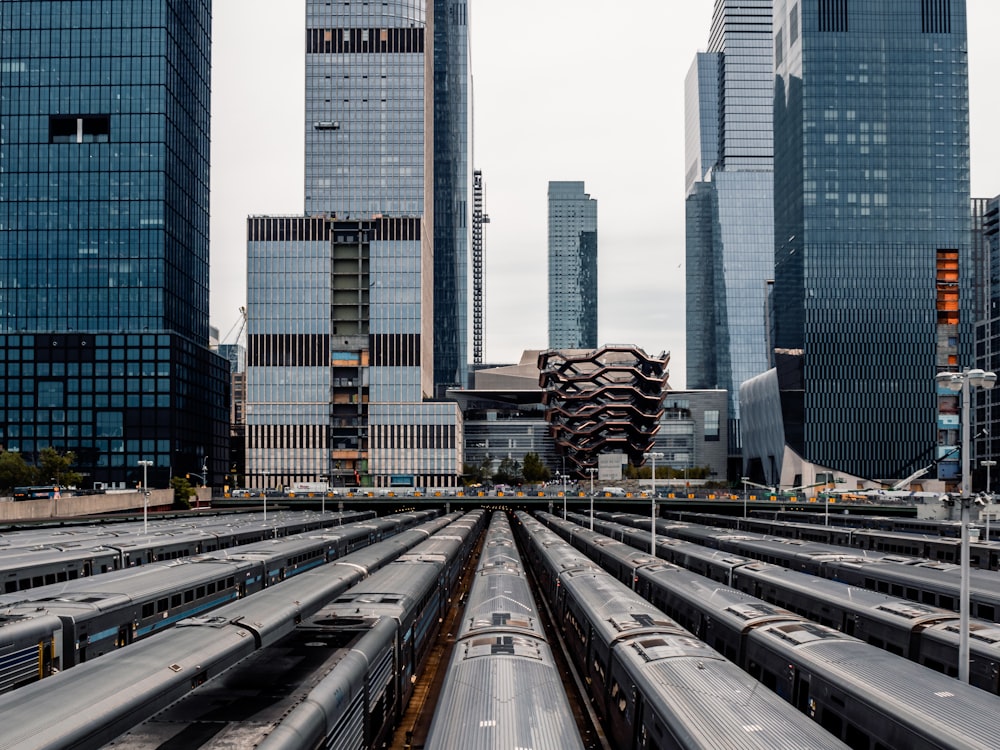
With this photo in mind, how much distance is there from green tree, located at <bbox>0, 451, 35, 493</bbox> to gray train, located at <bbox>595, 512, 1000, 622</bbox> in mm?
101273

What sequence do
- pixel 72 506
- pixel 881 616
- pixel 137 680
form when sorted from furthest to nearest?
1. pixel 72 506
2. pixel 881 616
3. pixel 137 680

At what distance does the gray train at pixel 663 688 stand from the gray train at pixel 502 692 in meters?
1.95

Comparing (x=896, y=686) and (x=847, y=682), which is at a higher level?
(x=896, y=686)

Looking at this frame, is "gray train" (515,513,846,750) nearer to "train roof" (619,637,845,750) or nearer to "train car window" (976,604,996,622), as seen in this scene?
"train roof" (619,637,845,750)

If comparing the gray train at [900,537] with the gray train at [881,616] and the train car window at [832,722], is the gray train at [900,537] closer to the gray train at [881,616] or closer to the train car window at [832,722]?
the gray train at [881,616]

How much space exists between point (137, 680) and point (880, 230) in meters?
188

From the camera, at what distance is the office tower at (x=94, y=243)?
149625mm

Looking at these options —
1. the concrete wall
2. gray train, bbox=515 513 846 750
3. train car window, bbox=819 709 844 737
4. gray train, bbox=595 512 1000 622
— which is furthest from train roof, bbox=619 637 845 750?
the concrete wall

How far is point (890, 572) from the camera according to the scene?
113 feet

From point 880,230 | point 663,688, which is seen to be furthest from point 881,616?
point 880,230

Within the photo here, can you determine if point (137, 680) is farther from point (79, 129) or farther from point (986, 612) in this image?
point (79, 129)

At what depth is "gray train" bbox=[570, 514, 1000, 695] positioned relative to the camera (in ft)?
69.9

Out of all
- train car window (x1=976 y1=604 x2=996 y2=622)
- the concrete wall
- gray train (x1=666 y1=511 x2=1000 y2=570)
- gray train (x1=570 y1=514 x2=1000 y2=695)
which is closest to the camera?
gray train (x1=570 y1=514 x2=1000 y2=695)

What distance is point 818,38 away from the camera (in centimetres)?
17875
